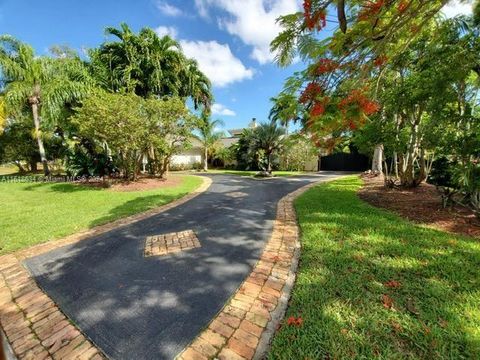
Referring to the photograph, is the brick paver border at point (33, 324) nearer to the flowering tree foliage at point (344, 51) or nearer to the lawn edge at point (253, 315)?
the lawn edge at point (253, 315)

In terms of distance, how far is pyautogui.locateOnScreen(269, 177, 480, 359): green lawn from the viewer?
216 centimetres

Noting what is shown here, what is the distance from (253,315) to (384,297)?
1.57m

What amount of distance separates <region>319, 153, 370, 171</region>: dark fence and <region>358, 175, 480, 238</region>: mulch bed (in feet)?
47.0

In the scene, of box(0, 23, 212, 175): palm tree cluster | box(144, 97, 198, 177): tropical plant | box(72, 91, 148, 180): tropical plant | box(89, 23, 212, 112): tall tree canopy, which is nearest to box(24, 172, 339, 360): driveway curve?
box(72, 91, 148, 180): tropical plant

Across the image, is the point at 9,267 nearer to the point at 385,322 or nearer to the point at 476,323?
the point at 385,322

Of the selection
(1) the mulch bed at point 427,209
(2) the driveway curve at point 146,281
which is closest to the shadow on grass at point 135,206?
(2) the driveway curve at point 146,281

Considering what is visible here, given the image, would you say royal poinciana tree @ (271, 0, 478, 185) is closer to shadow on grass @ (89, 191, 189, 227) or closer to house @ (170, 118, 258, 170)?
shadow on grass @ (89, 191, 189, 227)

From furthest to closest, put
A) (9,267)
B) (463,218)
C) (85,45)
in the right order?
(85,45) → (463,218) → (9,267)

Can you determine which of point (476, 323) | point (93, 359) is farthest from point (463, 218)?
point (93, 359)

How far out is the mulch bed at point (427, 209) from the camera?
199 inches

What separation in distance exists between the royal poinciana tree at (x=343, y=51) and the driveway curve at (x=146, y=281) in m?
2.90

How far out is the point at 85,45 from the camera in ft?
56.4

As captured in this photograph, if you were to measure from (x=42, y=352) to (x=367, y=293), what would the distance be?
3483mm

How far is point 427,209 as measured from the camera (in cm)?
619
